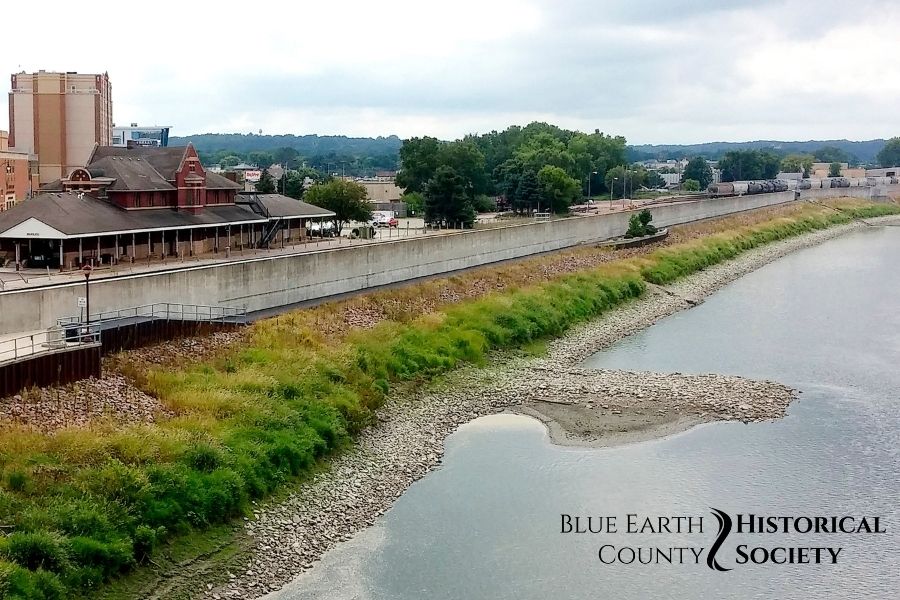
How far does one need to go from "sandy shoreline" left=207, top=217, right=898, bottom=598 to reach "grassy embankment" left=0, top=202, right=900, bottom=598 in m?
0.75

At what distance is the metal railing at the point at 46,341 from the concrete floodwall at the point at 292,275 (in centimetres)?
109

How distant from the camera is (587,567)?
19453 mm

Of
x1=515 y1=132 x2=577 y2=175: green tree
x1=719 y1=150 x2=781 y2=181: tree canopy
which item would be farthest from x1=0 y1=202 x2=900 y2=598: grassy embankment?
x1=719 y1=150 x2=781 y2=181: tree canopy

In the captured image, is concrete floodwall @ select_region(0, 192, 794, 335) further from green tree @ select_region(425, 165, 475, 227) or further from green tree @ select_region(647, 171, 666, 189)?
green tree @ select_region(647, 171, 666, 189)

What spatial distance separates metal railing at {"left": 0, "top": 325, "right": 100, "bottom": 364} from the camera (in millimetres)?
21391

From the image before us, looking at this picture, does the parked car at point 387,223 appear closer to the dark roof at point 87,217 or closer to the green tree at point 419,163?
the green tree at point 419,163

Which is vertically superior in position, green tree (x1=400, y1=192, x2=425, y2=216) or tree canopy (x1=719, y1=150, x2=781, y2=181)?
tree canopy (x1=719, y1=150, x2=781, y2=181)

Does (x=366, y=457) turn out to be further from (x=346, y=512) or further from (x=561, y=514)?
(x=561, y=514)

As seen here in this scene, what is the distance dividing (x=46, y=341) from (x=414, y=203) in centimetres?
6182

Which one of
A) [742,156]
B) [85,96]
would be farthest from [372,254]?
[742,156]

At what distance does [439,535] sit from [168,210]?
2928 cm

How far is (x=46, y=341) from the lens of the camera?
2262 centimetres

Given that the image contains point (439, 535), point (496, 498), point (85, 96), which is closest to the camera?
point (439, 535)

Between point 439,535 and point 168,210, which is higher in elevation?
point 168,210
